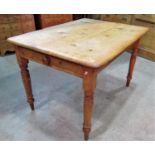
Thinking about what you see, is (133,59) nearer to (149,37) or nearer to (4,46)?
(149,37)

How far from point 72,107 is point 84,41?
681mm

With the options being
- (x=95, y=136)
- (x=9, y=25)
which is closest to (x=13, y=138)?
(x=95, y=136)

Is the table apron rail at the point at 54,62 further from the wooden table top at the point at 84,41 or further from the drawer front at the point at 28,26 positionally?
the drawer front at the point at 28,26

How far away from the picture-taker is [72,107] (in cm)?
171


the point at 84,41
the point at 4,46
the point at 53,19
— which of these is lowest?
the point at 4,46

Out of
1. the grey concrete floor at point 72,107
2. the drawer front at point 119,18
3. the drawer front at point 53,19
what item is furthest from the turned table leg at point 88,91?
the drawer front at point 53,19

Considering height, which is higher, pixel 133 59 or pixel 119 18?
pixel 119 18

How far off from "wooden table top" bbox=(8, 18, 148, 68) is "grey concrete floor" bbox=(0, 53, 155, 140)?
651mm

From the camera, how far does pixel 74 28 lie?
5.06ft

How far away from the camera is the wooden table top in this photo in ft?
3.46

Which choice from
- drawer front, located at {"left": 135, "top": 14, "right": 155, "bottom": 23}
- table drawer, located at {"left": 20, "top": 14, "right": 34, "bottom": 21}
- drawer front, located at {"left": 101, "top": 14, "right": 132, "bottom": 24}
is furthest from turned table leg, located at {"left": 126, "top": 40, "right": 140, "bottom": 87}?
table drawer, located at {"left": 20, "top": 14, "right": 34, "bottom": 21}

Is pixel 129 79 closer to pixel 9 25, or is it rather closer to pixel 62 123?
pixel 62 123

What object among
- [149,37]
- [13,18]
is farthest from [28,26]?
[149,37]

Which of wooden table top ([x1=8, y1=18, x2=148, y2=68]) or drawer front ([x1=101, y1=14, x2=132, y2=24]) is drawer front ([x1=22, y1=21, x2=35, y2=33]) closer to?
drawer front ([x1=101, y1=14, x2=132, y2=24])
